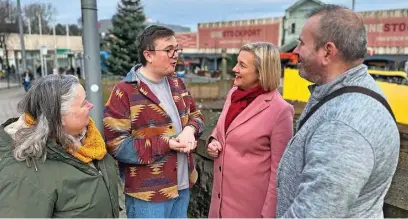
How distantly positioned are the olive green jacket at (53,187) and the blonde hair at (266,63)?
43.3 inches

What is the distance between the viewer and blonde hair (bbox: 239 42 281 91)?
2205 millimetres

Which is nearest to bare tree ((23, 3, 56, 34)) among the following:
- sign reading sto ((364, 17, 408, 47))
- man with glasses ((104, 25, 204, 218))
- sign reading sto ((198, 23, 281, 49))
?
sign reading sto ((198, 23, 281, 49))

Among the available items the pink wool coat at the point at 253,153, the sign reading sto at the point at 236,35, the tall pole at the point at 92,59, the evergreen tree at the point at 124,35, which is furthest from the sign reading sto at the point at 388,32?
the pink wool coat at the point at 253,153

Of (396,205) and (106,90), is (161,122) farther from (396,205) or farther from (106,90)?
(106,90)

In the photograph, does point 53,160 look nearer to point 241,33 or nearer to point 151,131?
point 151,131

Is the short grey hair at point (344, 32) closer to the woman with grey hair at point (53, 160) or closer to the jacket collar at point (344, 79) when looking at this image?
the jacket collar at point (344, 79)

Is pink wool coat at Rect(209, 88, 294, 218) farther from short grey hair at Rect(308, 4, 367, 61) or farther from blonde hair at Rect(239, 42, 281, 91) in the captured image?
short grey hair at Rect(308, 4, 367, 61)

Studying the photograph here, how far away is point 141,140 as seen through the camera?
2.21 metres

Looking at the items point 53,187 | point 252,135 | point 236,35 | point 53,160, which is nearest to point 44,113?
point 53,160

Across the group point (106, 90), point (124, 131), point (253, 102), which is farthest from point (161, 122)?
point (106, 90)

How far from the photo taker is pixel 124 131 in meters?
2.20

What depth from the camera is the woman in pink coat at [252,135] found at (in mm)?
2121

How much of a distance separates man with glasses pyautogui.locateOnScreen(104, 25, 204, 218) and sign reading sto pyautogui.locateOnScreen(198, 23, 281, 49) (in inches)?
1323

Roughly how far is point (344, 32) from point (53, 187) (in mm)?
1446
